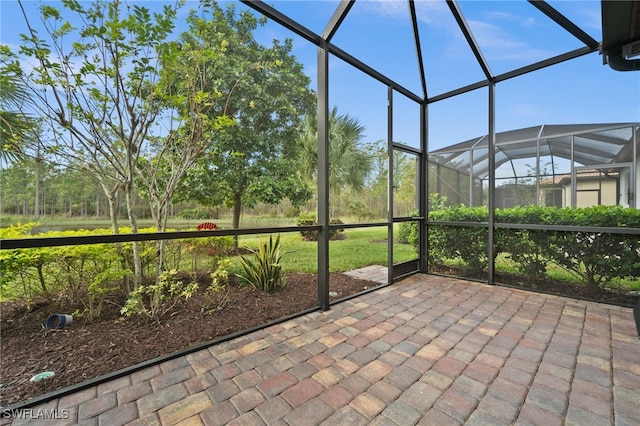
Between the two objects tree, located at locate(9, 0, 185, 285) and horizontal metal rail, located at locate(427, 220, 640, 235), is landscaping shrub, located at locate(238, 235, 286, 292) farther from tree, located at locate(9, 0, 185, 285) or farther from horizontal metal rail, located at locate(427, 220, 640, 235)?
horizontal metal rail, located at locate(427, 220, 640, 235)

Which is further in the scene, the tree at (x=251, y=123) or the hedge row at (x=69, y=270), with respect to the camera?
the tree at (x=251, y=123)

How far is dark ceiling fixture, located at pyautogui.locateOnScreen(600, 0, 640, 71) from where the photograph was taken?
1.91m

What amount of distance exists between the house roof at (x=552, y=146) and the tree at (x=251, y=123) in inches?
98.8

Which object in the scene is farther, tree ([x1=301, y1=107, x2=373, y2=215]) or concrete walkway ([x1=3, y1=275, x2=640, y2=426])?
tree ([x1=301, y1=107, x2=373, y2=215])

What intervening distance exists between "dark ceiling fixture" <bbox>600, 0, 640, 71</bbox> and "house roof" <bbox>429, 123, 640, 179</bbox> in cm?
70

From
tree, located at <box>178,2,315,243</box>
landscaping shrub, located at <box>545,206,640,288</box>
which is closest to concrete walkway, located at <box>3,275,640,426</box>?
landscaping shrub, located at <box>545,206,640,288</box>

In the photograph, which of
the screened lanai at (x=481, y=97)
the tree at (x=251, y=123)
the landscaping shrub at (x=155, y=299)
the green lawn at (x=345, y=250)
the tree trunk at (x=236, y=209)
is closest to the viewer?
the landscaping shrub at (x=155, y=299)

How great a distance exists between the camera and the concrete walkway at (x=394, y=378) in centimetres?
140

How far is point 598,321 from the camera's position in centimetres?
256

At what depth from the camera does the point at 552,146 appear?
11.2 feet

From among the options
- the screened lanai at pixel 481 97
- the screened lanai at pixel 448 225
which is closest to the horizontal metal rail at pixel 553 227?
the screened lanai at pixel 448 225

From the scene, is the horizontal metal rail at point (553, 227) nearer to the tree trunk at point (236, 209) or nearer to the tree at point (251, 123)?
the tree at point (251, 123)

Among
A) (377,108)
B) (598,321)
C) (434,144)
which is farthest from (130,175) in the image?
(598,321)

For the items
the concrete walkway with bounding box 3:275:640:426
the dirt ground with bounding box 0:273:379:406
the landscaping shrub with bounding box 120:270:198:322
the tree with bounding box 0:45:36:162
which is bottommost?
the concrete walkway with bounding box 3:275:640:426
